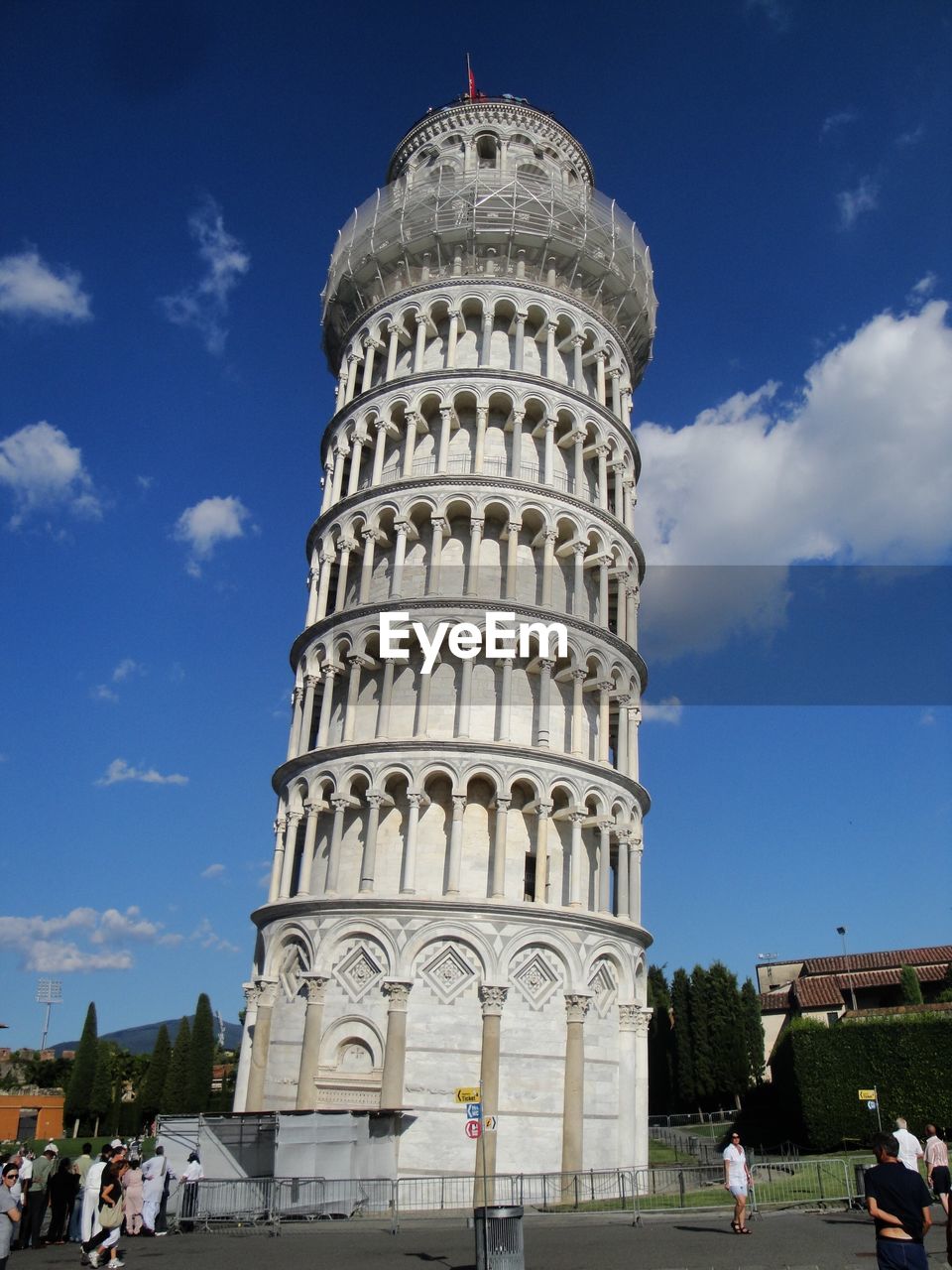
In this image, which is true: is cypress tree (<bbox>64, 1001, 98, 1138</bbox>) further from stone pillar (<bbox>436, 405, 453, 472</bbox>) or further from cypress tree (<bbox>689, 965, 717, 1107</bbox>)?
stone pillar (<bbox>436, 405, 453, 472</bbox>)

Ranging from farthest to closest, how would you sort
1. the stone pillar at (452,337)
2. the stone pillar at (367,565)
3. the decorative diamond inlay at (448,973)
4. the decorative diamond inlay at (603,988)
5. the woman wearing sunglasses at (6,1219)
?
the stone pillar at (452,337) → the stone pillar at (367,565) → the decorative diamond inlay at (603,988) → the decorative diamond inlay at (448,973) → the woman wearing sunglasses at (6,1219)

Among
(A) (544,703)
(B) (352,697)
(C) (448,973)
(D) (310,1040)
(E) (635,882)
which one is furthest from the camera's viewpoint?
(E) (635,882)

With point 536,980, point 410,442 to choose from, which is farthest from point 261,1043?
point 410,442

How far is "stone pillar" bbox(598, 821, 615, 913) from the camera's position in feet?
111

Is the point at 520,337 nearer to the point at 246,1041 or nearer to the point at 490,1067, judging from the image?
the point at 490,1067

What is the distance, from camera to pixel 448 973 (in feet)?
98.7

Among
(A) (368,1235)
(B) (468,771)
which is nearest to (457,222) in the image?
(B) (468,771)

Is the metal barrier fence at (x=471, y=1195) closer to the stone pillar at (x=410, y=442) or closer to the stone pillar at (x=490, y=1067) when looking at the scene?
the stone pillar at (x=490, y=1067)

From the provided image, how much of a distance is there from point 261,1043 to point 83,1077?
54.6 meters

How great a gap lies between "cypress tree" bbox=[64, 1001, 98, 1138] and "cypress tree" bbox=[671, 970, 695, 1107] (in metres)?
42.2

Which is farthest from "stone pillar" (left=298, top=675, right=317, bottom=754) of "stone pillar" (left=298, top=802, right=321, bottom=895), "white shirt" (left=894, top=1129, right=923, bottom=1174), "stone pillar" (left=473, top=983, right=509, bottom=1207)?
"white shirt" (left=894, top=1129, right=923, bottom=1174)

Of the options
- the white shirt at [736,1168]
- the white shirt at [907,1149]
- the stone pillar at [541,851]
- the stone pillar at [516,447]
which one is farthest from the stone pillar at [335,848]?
the white shirt at [907,1149]

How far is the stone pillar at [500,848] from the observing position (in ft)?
102

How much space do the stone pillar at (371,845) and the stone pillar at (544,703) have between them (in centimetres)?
534
